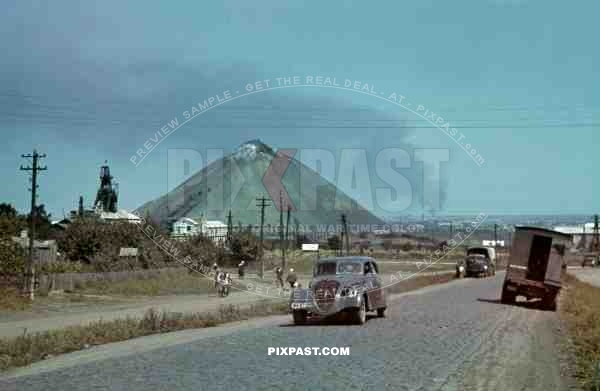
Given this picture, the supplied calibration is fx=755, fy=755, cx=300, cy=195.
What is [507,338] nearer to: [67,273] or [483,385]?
[483,385]

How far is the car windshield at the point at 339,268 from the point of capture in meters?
23.0

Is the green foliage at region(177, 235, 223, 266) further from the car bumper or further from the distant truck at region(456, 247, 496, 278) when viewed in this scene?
the car bumper

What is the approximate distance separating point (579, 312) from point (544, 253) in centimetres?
531

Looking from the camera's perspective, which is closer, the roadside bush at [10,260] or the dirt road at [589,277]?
the roadside bush at [10,260]

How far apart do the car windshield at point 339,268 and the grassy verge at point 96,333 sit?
3.93 metres

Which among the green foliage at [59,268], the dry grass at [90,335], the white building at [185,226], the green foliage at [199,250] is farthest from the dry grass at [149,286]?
the white building at [185,226]

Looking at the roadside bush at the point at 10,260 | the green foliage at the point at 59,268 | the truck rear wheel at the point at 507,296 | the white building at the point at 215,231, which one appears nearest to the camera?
the truck rear wheel at the point at 507,296

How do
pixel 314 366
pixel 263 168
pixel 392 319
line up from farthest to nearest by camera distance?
pixel 263 168, pixel 392 319, pixel 314 366

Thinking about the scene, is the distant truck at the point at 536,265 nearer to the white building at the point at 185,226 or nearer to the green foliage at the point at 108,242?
the green foliage at the point at 108,242

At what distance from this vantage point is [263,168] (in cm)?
5606

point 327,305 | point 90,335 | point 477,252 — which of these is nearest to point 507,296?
point 327,305

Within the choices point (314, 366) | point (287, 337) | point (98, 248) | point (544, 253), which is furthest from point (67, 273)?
point (314, 366)

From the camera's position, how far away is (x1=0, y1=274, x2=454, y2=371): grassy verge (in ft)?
52.5

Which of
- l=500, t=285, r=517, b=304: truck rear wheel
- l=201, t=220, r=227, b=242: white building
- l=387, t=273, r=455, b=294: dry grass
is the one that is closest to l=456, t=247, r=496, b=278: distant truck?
l=387, t=273, r=455, b=294: dry grass
